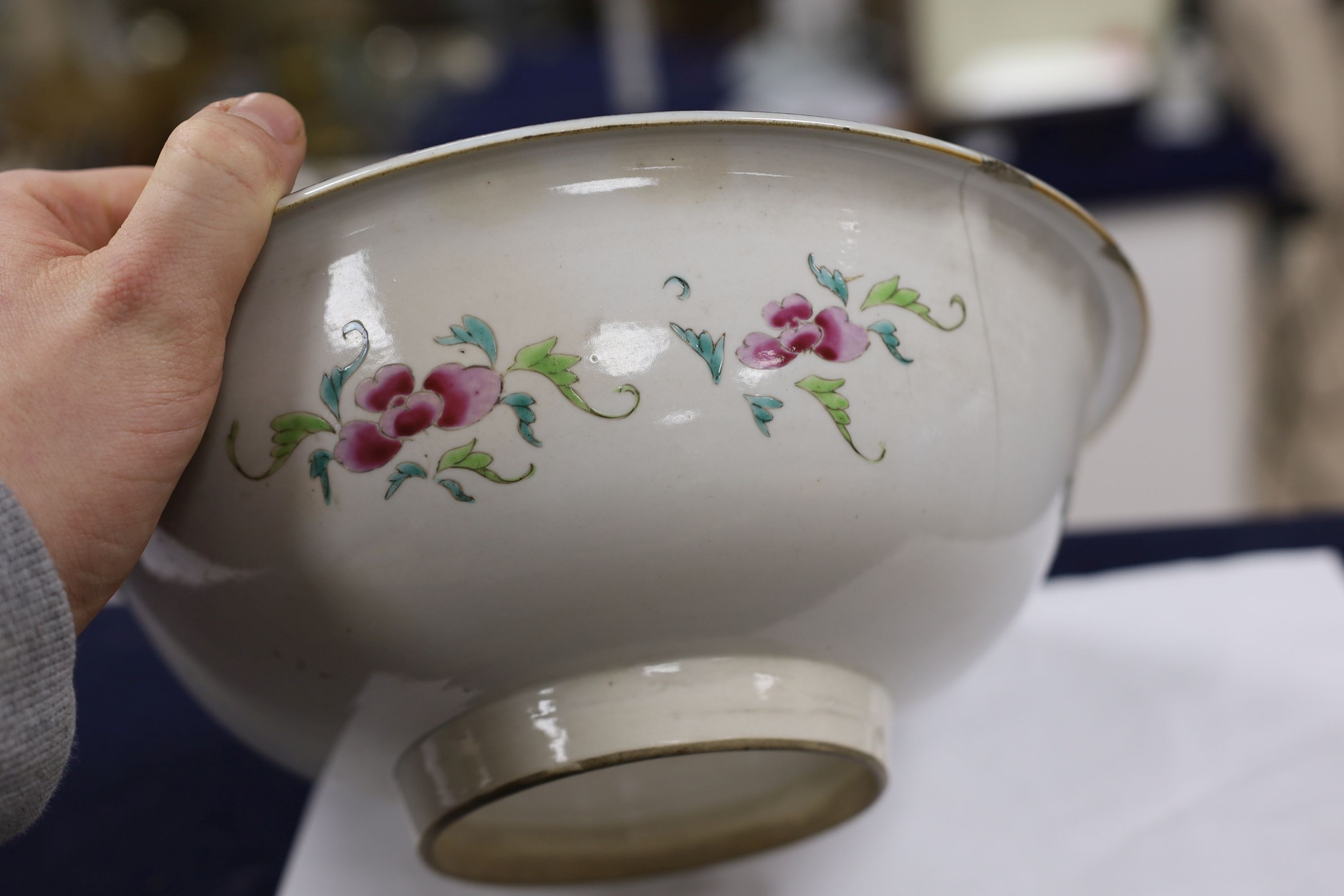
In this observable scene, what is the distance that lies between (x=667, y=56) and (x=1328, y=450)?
1410 mm

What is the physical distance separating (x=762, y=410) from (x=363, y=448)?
0.30ft

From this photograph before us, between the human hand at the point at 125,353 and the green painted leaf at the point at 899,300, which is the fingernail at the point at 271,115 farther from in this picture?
the green painted leaf at the point at 899,300

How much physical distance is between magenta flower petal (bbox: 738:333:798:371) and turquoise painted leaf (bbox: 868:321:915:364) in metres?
0.03

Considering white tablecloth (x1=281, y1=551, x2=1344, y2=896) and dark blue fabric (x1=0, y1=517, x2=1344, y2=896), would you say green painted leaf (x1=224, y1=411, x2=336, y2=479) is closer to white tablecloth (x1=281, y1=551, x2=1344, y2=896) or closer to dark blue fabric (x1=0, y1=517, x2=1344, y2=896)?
white tablecloth (x1=281, y1=551, x2=1344, y2=896)

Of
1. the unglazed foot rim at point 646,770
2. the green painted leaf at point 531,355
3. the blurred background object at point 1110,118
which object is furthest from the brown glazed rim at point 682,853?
the blurred background object at point 1110,118

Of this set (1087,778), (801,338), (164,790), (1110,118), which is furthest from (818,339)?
(1110,118)

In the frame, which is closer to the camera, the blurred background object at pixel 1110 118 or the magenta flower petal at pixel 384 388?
the magenta flower petal at pixel 384 388

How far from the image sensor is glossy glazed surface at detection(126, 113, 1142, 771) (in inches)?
10.1

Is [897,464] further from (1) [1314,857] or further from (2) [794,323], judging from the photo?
(1) [1314,857]

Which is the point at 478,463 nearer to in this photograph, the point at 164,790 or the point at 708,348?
the point at 708,348

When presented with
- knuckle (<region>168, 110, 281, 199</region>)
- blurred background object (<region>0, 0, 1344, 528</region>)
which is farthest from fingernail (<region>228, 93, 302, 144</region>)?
blurred background object (<region>0, 0, 1344, 528</region>)

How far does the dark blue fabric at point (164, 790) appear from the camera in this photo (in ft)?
1.32

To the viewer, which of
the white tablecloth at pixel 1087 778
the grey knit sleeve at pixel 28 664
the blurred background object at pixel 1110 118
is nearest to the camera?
the grey knit sleeve at pixel 28 664

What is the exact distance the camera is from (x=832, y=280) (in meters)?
0.27
